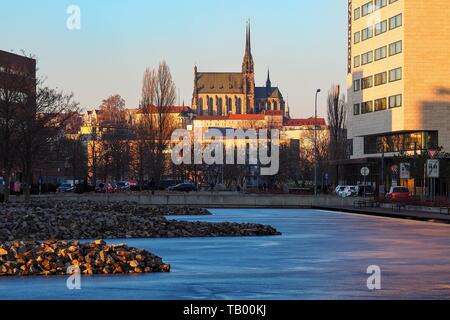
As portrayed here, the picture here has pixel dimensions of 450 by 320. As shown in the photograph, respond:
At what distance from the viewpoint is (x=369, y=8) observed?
11194 centimetres

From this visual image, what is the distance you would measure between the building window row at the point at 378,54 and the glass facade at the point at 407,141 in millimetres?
9002

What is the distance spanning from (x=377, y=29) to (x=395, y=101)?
10128 millimetres

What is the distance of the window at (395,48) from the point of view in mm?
103750

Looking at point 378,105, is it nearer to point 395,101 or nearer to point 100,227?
point 395,101

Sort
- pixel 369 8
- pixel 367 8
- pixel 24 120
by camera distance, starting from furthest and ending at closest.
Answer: pixel 367 8 → pixel 369 8 → pixel 24 120

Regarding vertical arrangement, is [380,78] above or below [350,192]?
above

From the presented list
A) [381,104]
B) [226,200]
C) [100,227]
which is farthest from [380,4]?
[100,227]

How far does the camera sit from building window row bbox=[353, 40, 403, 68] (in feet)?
342

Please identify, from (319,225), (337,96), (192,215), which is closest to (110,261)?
(319,225)

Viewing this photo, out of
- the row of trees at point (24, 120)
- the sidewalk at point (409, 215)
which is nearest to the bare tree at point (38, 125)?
the row of trees at point (24, 120)

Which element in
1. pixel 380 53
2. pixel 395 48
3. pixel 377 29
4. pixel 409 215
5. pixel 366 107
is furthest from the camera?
pixel 366 107
